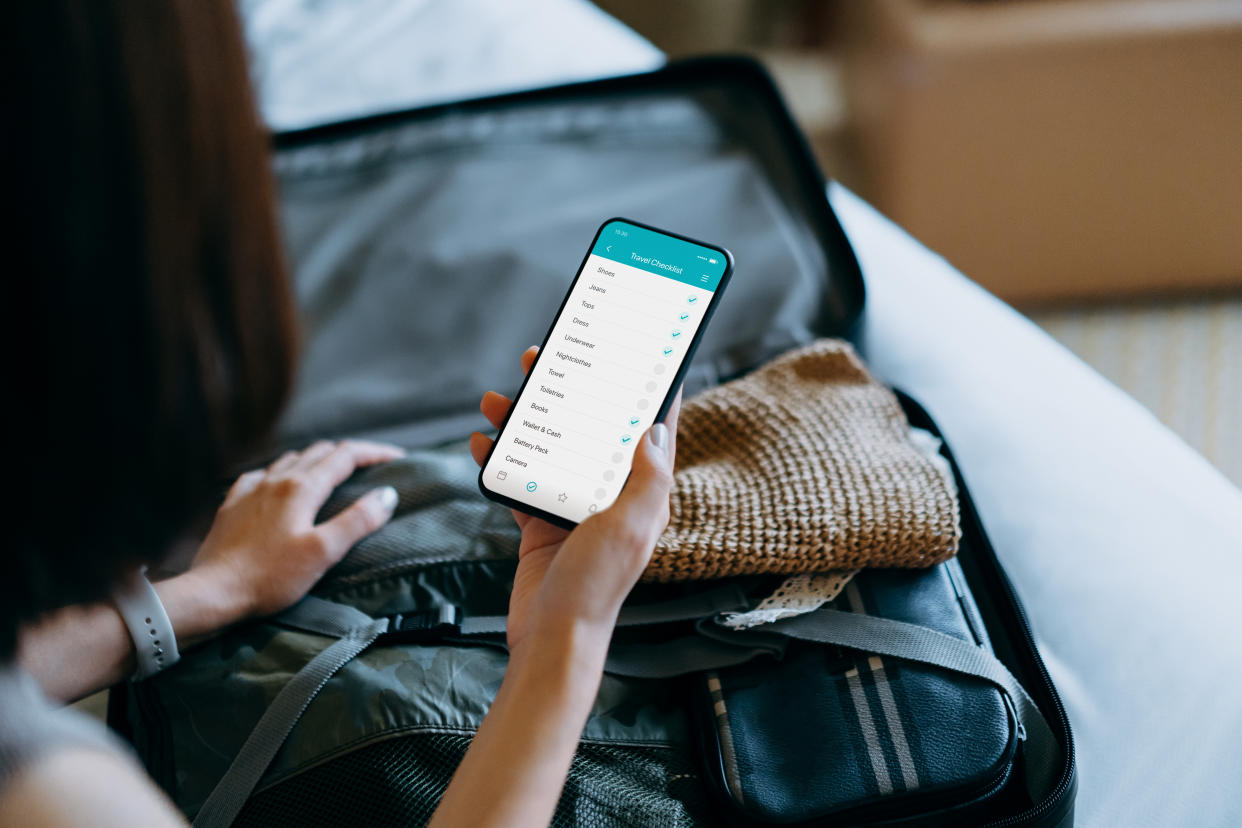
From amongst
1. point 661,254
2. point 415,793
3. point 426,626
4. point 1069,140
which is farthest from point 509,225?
point 1069,140

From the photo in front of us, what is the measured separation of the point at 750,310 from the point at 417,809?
1.69ft

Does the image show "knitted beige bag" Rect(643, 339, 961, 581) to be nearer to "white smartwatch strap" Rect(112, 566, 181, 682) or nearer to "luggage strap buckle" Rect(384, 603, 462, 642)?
"luggage strap buckle" Rect(384, 603, 462, 642)

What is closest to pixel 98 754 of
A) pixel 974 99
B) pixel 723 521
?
pixel 723 521

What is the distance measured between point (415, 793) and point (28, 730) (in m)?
0.22

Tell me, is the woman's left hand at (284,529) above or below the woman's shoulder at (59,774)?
below

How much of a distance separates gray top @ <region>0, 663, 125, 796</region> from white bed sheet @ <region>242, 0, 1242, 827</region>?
0.97ft

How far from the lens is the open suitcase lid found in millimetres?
812

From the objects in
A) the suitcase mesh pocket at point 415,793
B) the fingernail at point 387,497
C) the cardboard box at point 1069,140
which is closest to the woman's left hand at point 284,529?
the fingernail at point 387,497

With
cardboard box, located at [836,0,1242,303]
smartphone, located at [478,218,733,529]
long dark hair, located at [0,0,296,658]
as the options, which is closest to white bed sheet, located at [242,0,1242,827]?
long dark hair, located at [0,0,296,658]

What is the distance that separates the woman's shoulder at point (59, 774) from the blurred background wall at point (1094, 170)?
1.33m

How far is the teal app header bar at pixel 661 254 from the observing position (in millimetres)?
605

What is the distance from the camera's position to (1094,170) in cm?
132

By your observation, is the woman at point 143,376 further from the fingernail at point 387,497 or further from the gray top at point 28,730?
the fingernail at point 387,497

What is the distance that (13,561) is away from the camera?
35 cm
